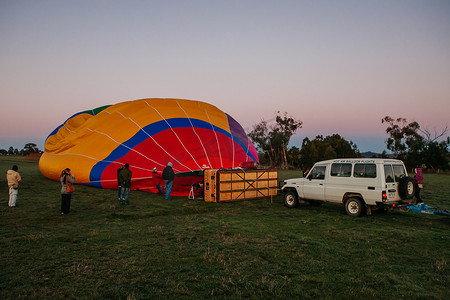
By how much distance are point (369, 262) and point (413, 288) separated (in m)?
1.20

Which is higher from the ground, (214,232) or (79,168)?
(79,168)

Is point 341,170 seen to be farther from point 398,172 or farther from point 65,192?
point 65,192

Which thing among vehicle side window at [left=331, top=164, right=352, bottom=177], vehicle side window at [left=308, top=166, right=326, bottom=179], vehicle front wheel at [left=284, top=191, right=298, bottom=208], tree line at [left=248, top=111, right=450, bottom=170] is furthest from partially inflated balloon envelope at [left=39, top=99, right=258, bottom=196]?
Result: tree line at [left=248, top=111, right=450, bottom=170]

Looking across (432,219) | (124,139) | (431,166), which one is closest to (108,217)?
(124,139)

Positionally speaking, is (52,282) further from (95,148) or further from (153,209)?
(95,148)

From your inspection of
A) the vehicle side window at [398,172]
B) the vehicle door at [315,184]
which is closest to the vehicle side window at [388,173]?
the vehicle side window at [398,172]

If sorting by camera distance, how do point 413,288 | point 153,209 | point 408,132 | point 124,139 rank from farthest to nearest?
1. point 408,132
2. point 124,139
3. point 153,209
4. point 413,288

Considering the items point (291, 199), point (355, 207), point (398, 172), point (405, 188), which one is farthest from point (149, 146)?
point (405, 188)

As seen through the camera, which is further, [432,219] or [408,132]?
[408,132]

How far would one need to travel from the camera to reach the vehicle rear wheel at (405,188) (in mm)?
9742

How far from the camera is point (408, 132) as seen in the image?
55.6 m

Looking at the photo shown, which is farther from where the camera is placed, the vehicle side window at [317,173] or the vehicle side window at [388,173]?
the vehicle side window at [317,173]

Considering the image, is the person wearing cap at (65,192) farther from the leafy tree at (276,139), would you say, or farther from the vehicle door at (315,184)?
the leafy tree at (276,139)

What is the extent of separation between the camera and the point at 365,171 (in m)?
10.1
